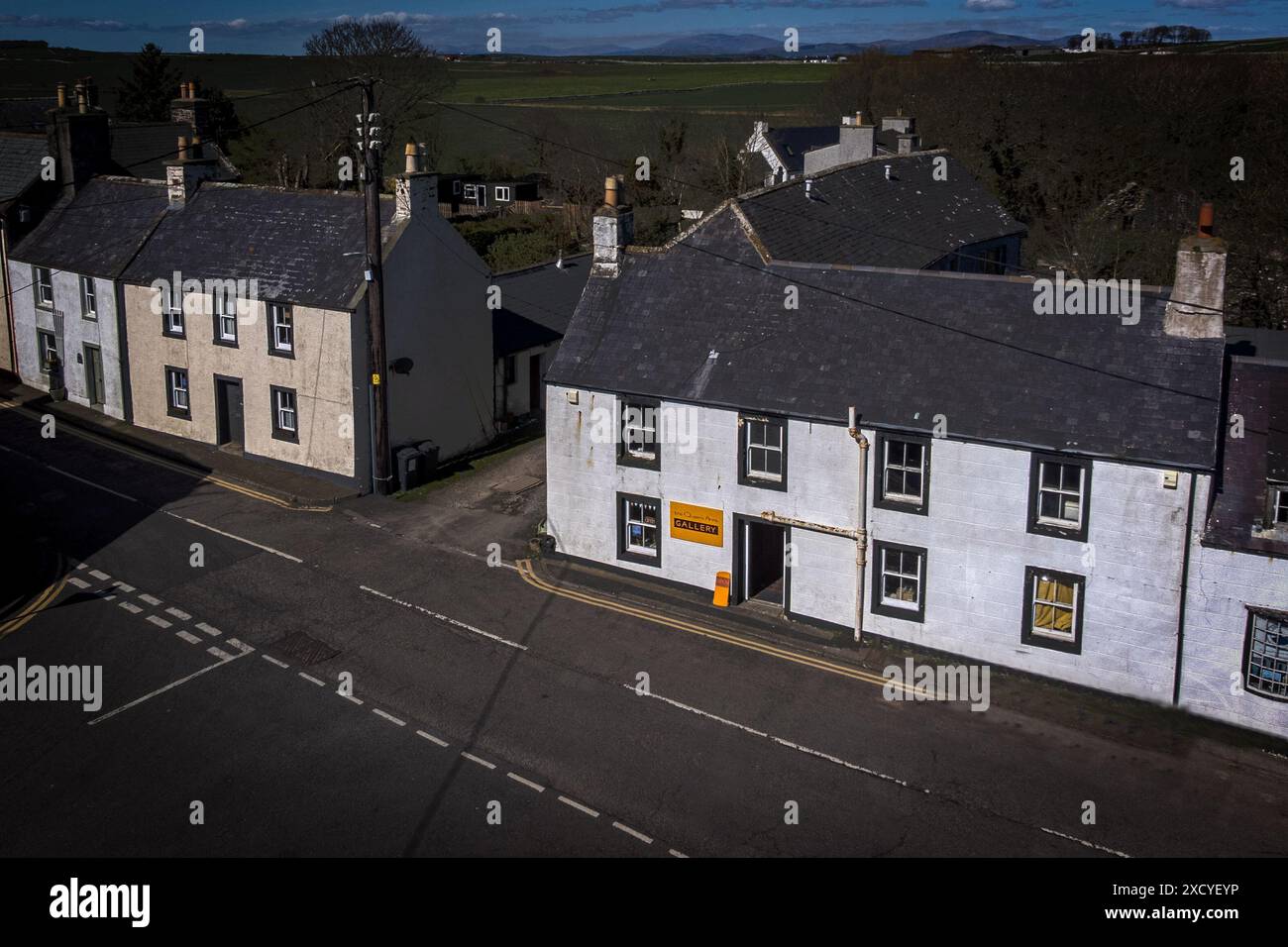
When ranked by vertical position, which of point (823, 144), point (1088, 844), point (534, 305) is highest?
point (823, 144)

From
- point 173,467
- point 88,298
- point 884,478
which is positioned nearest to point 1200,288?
point 884,478

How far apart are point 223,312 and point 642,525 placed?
49.6ft

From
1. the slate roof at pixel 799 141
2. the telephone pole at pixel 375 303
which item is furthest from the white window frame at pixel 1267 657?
the slate roof at pixel 799 141

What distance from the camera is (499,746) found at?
19750mm

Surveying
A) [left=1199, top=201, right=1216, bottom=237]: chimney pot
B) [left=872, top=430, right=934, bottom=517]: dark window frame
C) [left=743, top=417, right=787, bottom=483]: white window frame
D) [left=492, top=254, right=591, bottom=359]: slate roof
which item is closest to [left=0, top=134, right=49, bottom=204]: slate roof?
[left=492, top=254, right=591, bottom=359]: slate roof

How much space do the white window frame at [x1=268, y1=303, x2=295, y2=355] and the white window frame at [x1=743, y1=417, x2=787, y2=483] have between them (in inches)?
563

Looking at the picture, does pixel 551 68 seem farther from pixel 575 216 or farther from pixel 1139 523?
pixel 1139 523

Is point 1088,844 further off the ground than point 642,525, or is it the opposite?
point 642,525

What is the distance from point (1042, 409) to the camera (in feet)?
70.1

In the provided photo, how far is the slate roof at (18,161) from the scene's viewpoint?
4016cm

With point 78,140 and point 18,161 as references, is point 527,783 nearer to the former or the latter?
point 78,140

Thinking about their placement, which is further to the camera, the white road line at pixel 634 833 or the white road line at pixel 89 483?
the white road line at pixel 89 483

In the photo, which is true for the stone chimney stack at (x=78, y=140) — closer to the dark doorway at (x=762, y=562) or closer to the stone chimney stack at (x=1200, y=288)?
the dark doorway at (x=762, y=562)

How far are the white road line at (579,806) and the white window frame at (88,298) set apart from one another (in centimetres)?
2680
